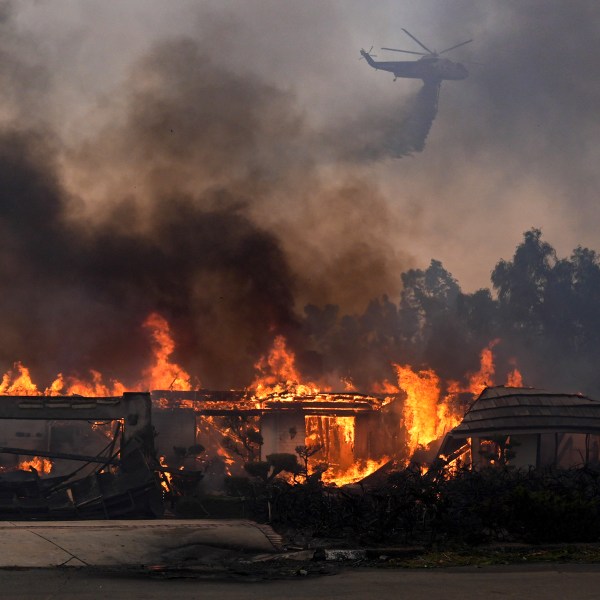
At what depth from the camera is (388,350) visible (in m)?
89.2

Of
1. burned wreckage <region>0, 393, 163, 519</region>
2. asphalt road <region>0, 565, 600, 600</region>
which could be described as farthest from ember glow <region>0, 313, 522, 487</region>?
asphalt road <region>0, 565, 600, 600</region>

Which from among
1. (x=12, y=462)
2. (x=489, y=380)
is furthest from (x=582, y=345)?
(x=12, y=462)

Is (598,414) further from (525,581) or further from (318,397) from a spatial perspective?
(525,581)

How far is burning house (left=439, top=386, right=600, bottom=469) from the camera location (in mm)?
33969

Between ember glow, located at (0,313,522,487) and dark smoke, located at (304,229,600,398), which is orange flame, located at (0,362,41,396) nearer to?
ember glow, located at (0,313,522,487)

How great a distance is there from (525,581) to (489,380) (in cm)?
6279

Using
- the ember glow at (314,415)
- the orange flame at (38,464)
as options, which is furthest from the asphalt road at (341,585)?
the orange flame at (38,464)

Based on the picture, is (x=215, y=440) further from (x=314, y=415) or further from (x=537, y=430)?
(x=537, y=430)

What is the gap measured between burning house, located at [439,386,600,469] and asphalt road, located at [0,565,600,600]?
20.6m

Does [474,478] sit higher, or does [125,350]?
[125,350]

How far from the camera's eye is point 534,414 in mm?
34219

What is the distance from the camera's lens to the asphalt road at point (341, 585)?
1118 cm

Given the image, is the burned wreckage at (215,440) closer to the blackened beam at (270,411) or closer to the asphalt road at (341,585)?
the blackened beam at (270,411)

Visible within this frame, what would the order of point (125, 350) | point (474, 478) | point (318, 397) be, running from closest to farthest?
point (474, 478) → point (318, 397) → point (125, 350)
